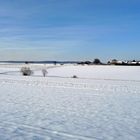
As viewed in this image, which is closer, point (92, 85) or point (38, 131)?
point (38, 131)

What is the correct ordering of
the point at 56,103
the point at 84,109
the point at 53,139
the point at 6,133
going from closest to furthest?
1. the point at 53,139
2. the point at 6,133
3. the point at 84,109
4. the point at 56,103

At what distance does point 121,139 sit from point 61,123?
2.69m

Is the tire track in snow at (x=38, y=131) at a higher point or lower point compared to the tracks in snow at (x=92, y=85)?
higher

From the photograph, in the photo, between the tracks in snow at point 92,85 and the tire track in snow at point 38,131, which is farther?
the tracks in snow at point 92,85

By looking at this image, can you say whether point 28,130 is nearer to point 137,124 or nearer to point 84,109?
point 137,124

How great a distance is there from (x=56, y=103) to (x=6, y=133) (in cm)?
697

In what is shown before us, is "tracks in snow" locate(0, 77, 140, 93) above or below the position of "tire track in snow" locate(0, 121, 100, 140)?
below

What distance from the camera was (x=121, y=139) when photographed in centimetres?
899

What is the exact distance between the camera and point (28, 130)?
389 inches

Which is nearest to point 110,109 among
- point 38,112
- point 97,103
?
point 97,103

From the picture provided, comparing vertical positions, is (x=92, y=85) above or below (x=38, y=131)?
below

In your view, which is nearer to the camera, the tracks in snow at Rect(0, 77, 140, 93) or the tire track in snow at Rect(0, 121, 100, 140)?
the tire track in snow at Rect(0, 121, 100, 140)

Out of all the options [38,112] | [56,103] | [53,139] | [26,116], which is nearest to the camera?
[53,139]

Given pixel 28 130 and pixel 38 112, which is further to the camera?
pixel 38 112
